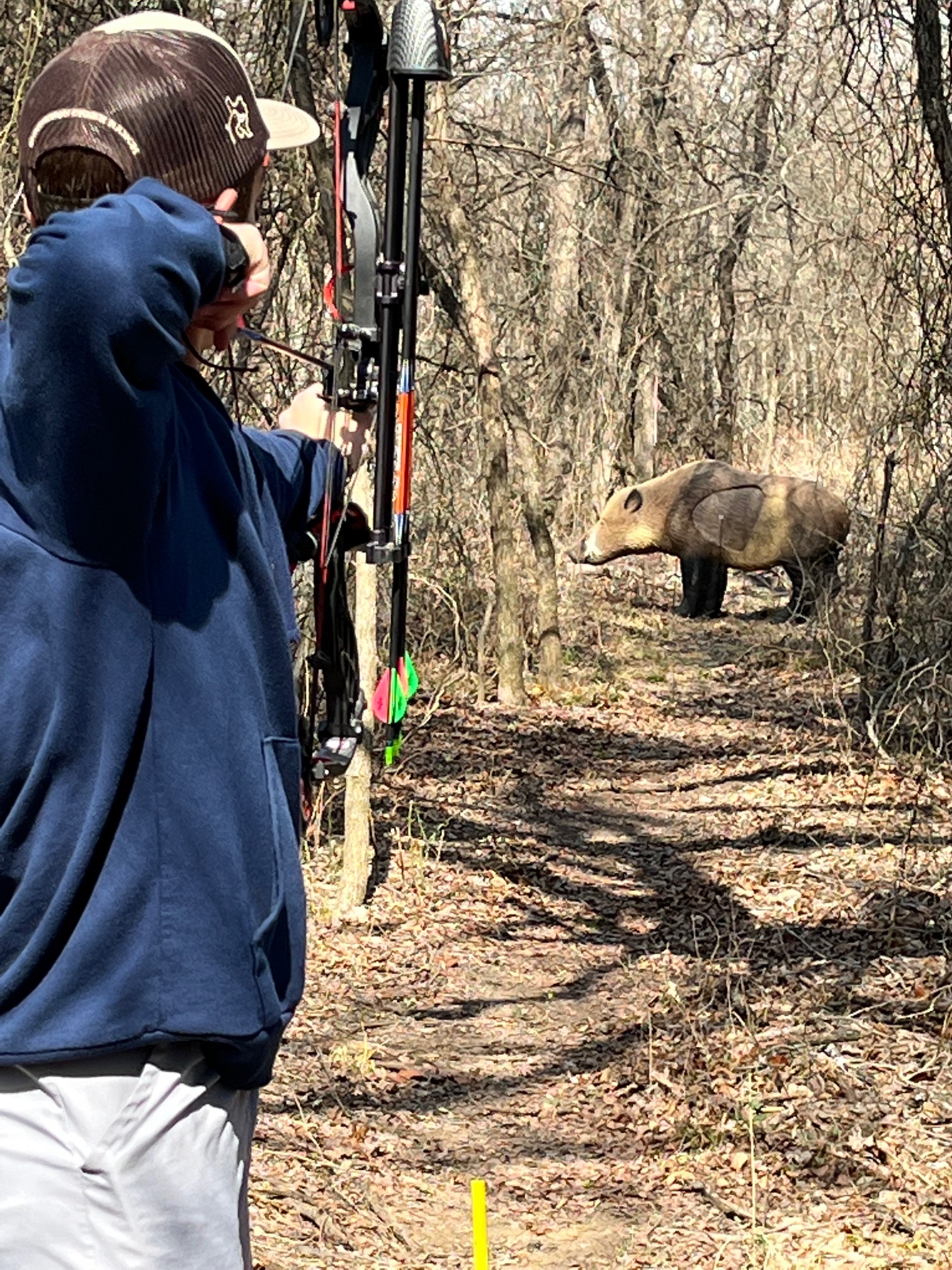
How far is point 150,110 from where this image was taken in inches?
59.6

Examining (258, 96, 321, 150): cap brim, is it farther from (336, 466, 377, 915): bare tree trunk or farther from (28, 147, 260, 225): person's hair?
(336, 466, 377, 915): bare tree trunk

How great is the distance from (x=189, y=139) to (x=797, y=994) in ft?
14.0

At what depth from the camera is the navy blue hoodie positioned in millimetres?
1331

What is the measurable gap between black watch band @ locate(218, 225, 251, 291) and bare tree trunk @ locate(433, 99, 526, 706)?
6875 mm

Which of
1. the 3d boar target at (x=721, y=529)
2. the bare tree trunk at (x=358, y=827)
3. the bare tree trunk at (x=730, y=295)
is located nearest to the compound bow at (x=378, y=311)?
the bare tree trunk at (x=358, y=827)

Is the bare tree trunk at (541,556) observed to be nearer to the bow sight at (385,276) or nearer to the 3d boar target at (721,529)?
the 3d boar target at (721,529)

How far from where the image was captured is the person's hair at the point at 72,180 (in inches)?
59.1

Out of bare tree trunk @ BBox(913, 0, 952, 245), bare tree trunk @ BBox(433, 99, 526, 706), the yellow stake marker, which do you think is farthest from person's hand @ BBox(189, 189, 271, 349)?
bare tree trunk @ BBox(433, 99, 526, 706)

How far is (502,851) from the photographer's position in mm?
7434

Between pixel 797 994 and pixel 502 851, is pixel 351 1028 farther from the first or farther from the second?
pixel 502 851

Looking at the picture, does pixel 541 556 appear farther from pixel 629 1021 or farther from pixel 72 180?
pixel 72 180

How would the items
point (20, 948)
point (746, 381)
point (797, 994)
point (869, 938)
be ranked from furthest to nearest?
point (746, 381), point (869, 938), point (797, 994), point (20, 948)

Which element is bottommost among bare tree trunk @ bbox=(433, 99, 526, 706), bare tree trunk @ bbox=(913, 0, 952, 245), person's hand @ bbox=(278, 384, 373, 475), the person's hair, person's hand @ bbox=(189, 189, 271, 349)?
bare tree trunk @ bbox=(433, 99, 526, 706)

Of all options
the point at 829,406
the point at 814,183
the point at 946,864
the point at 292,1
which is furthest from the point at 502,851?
the point at 814,183
